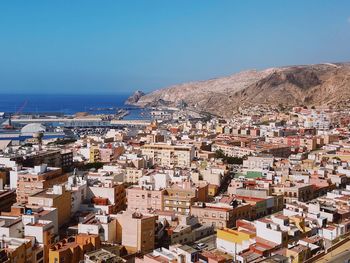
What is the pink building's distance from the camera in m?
14.9

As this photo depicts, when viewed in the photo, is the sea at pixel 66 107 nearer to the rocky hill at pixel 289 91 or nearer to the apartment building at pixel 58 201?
the rocky hill at pixel 289 91

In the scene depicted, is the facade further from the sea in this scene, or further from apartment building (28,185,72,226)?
the sea

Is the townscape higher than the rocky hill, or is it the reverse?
the rocky hill

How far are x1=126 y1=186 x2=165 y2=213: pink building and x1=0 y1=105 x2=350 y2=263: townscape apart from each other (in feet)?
0.10

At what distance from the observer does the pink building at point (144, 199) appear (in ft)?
Result: 48.9

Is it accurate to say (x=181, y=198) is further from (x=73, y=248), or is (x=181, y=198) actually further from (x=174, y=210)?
(x=73, y=248)

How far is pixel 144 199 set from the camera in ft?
49.4

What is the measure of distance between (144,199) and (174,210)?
0.98 metres

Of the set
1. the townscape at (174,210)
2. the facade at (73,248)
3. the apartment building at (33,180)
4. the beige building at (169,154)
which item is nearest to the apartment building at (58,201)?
the townscape at (174,210)

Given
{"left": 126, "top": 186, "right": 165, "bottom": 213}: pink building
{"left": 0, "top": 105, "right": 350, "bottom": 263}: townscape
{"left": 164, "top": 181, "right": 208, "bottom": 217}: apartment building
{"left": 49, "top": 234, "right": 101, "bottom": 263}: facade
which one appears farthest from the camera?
{"left": 126, "top": 186, "right": 165, "bottom": 213}: pink building

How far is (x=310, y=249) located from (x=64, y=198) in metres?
6.74

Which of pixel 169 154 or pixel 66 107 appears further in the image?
Result: pixel 66 107

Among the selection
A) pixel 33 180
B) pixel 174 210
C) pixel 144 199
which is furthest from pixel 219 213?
pixel 33 180

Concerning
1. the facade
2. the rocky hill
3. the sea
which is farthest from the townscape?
the sea
